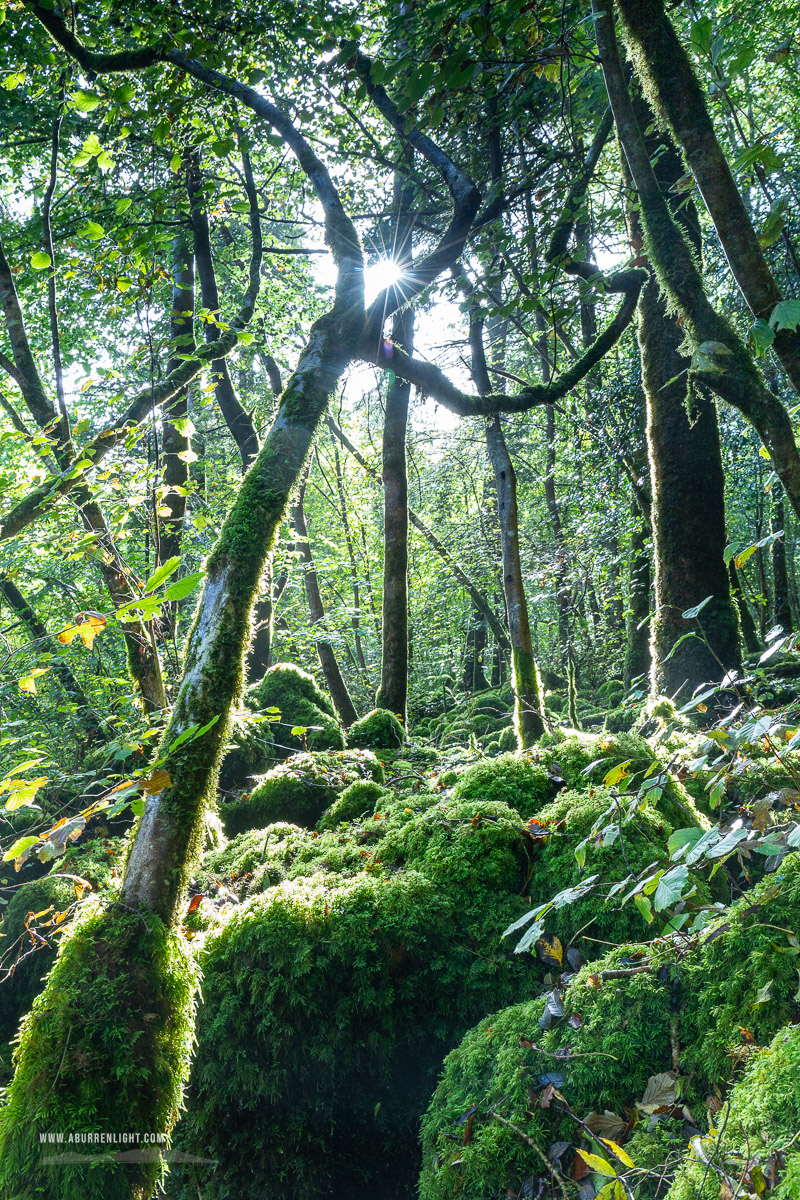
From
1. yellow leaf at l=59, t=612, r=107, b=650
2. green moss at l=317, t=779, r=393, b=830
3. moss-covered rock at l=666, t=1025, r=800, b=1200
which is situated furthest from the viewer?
green moss at l=317, t=779, r=393, b=830

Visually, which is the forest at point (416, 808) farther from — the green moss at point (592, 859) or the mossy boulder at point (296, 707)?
the mossy boulder at point (296, 707)

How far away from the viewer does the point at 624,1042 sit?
1950 millimetres

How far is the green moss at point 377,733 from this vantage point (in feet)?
23.1

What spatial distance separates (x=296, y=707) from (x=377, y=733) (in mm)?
1100

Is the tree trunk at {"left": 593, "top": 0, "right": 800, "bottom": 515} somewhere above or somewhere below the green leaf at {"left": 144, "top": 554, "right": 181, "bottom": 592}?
above

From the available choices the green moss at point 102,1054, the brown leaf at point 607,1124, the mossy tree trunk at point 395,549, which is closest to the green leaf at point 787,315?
the brown leaf at point 607,1124

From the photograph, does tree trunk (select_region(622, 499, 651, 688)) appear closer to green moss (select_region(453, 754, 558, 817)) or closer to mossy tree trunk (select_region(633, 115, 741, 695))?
mossy tree trunk (select_region(633, 115, 741, 695))

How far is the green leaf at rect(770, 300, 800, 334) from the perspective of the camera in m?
1.50

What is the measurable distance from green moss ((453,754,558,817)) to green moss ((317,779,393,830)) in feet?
3.30

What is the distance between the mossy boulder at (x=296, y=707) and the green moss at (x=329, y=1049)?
384cm

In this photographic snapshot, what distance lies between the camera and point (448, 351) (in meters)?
8.34

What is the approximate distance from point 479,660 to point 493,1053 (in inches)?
674

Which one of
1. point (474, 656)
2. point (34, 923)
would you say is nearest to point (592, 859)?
point (34, 923)

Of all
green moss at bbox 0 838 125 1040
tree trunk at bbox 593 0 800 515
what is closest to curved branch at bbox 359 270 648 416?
tree trunk at bbox 593 0 800 515
